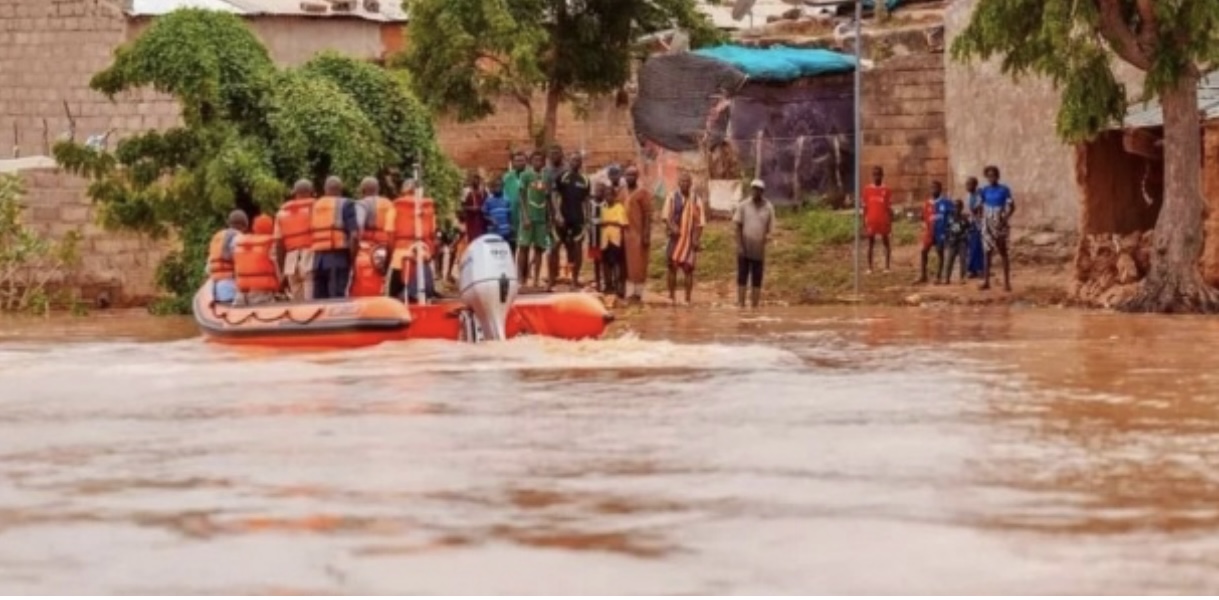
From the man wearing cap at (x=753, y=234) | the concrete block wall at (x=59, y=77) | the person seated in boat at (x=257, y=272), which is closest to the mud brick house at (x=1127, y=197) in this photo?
the man wearing cap at (x=753, y=234)

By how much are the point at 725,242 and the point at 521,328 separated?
10.8 m

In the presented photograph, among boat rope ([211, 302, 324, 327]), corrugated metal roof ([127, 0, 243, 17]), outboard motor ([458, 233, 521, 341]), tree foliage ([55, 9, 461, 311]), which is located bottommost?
boat rope ([211, 302, 324, 327])

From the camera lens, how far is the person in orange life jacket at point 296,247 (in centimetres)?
1914

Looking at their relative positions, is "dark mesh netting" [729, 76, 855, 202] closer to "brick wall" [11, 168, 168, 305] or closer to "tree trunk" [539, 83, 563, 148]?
"tree trunk" [539, 83, 563, 148]

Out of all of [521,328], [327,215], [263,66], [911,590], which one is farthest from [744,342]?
[911,590]

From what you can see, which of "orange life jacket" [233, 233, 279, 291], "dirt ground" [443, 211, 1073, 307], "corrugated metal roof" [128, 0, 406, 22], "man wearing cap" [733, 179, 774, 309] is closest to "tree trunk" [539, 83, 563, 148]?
"corrugated metal roof" [128, 0, 406, 22]

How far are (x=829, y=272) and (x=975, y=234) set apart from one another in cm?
194

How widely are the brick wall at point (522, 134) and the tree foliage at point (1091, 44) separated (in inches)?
475

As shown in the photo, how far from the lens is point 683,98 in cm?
3153

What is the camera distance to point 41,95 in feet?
102

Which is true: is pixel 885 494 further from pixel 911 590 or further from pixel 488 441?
pixel 488 441

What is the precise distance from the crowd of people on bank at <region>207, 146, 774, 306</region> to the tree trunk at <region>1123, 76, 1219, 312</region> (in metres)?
3.82

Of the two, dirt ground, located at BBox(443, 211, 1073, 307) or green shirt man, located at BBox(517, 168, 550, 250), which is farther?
dirt ground, located at BBox(443, 211, 1073, 307)

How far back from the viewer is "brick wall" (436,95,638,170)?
34.7m
